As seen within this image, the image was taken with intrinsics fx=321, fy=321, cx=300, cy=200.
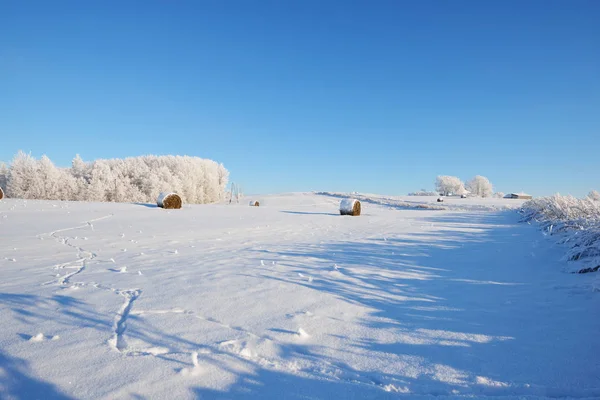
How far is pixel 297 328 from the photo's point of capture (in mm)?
2988

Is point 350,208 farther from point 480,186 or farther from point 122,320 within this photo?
point 480,186

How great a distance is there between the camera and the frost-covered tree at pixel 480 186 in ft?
256

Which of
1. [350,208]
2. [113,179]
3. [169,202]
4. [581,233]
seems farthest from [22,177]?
[581,233]

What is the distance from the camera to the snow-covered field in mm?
2132

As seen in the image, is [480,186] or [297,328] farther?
Result: [480,186]

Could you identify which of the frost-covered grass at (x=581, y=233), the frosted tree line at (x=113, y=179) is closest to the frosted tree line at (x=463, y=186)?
the frosted tree line at (x=113, y=179)

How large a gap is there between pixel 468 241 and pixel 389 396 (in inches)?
287

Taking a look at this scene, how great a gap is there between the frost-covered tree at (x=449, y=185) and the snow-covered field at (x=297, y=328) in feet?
257

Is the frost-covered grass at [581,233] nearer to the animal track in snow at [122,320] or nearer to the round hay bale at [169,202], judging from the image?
the animal track in snow at [122,320]

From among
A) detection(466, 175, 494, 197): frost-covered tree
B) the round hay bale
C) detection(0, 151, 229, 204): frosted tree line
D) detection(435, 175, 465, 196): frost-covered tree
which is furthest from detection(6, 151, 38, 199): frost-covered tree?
detection(466, 175, 494, 197): frost-covered tree

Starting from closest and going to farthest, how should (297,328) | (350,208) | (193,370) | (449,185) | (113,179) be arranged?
(193,370) < (297,328) < (350,208) < (113,179) < (449,185)

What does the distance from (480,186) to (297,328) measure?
289ft

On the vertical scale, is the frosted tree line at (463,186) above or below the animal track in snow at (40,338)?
above

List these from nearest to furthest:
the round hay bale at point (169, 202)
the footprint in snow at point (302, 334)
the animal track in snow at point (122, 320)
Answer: the animal track in snow at point (122, 320) < the footprint in snow at point (302, 334) < the round hay bale at point (169, 202)
